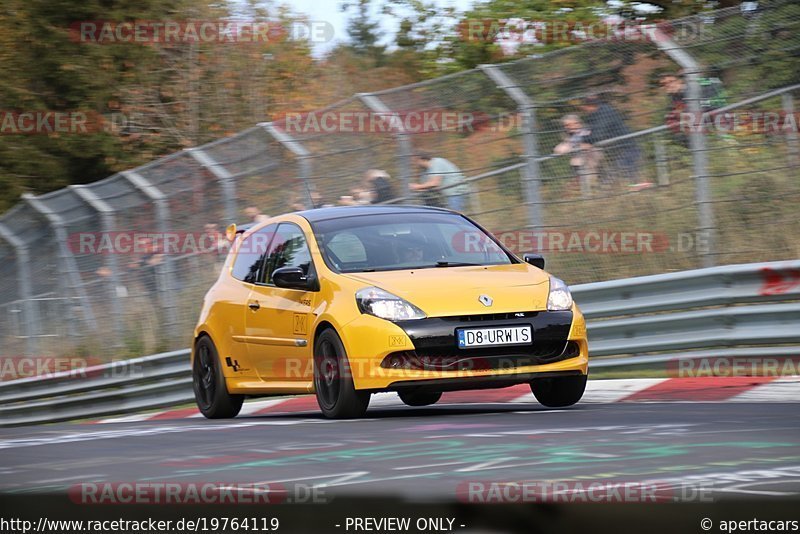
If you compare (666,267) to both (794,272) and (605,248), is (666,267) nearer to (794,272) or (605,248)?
(605,248)

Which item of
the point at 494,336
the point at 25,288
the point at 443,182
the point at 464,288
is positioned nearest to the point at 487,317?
the point at 494,336

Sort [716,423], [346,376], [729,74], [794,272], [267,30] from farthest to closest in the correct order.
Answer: [267,30] → [729,74] → [794,272] → [346,376] → [716,423]

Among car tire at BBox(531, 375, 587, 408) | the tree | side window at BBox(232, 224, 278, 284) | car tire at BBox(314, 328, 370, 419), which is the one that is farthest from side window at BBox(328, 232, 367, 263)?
the tree

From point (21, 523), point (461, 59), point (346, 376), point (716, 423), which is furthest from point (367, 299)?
point (461, 59)

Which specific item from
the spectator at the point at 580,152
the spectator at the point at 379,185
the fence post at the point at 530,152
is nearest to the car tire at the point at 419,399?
the fence post at the point at 530,152

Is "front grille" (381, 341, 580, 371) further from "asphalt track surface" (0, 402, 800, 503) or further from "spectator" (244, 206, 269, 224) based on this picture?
"spectator" (244, 206, 269, 224)

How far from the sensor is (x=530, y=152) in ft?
38.9

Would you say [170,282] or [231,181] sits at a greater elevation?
[231,181]

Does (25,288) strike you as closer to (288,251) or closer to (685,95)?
(288,251)

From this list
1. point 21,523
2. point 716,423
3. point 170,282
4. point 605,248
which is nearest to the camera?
point 21,523

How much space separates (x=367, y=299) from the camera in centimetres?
845

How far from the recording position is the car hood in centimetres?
833

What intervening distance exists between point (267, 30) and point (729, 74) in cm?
1977

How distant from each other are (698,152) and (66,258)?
30.4ft
